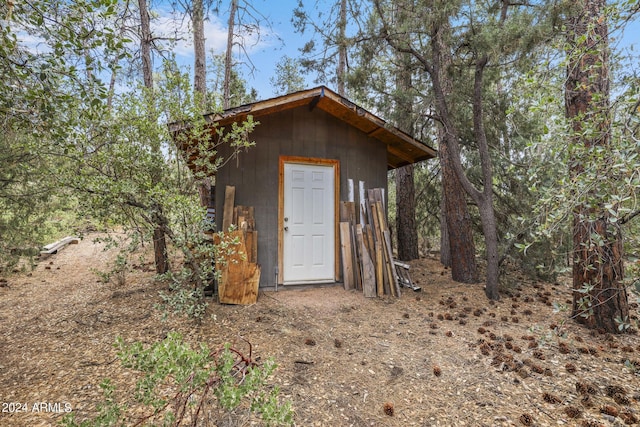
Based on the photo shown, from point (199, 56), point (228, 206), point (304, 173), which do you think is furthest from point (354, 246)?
point (199, 56)

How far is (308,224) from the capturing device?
4.90 meters

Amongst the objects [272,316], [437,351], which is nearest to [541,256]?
Answer: [437,351]

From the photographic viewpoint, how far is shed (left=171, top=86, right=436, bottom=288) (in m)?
4.55

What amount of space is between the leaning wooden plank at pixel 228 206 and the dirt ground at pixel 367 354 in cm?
114

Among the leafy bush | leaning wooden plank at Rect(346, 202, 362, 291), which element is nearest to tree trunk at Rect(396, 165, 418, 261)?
leaning wooden plank at Rect(346, 202, 362, 291)

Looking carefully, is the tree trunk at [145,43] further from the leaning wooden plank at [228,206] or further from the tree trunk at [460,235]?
the tree trunk at [460,235]

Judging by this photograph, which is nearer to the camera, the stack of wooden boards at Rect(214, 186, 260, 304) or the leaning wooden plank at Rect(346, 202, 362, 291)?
the stack of wooden boards at Rect(214, 186, 260, 304)

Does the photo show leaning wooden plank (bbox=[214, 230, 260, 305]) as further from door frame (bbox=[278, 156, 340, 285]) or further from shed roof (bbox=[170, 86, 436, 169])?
shed roof (bbox=[170, 86, 436, 169])

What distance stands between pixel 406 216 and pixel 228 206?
13.7ft

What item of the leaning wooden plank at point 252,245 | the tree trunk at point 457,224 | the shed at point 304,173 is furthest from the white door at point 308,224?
the tree trunk at point 457,224

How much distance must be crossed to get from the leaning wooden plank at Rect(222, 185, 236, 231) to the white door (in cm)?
82

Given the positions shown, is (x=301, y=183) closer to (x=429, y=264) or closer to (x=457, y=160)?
(x=457, y=160)

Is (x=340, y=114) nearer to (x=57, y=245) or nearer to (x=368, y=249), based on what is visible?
(x=368, y=249)

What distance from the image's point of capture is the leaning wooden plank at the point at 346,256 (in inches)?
189
